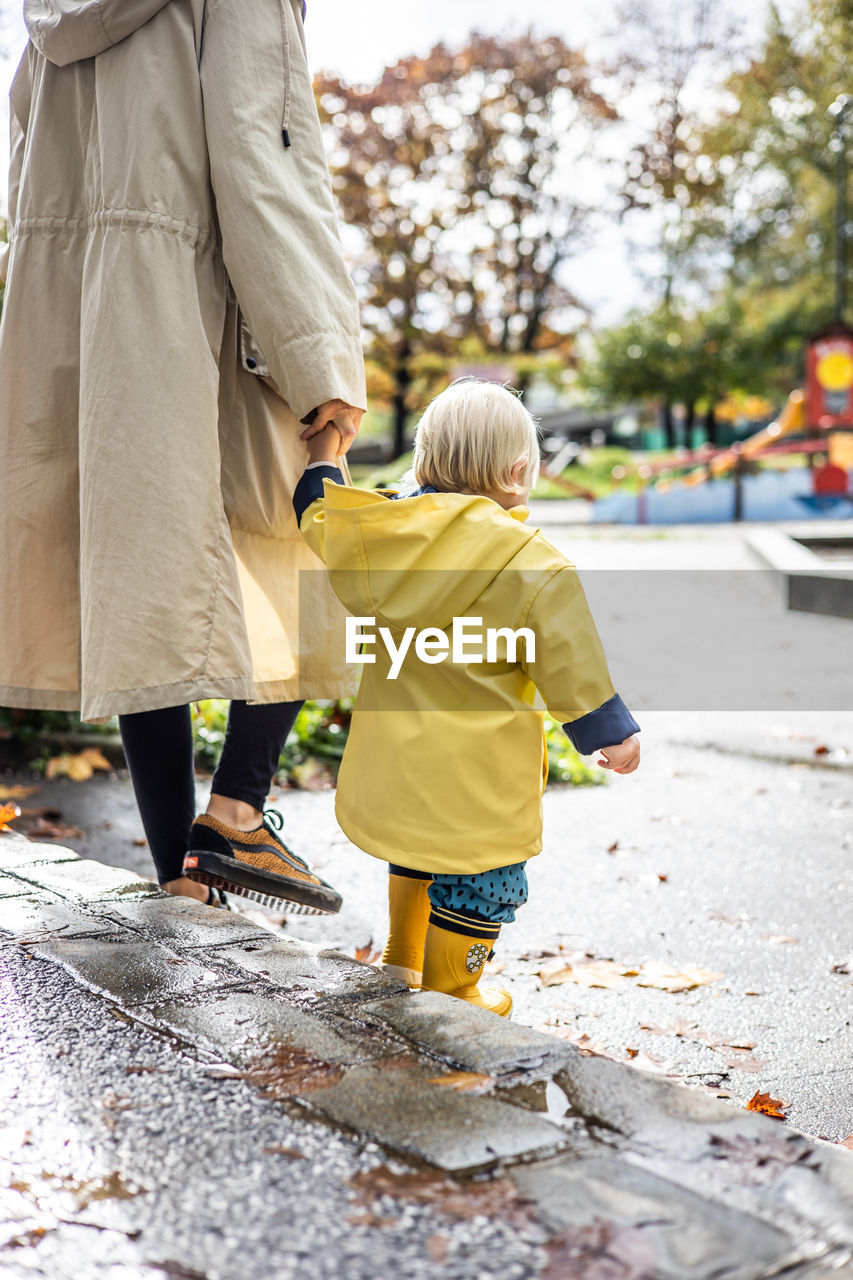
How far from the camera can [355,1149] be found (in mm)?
1498

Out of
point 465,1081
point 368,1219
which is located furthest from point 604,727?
point 368,1219

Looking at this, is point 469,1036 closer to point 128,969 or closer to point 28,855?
point 128,969

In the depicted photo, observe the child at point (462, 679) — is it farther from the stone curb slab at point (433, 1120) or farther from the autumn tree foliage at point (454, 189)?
the autumn tree foliage at point (454, 189)

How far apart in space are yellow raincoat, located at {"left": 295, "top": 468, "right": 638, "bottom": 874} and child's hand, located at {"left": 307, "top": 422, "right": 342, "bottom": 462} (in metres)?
0.22

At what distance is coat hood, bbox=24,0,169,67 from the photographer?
97.6 inches

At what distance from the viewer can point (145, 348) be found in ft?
8.07

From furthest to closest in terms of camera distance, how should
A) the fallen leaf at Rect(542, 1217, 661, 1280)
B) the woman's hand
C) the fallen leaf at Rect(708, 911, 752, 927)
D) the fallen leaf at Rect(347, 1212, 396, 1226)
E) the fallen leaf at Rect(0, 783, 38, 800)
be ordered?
1. the fallen leaf at Rect(0, 783, 38, 800)
2. the fallen leaf at Rect(708, 911, 752, 927)
3. the woman's hand
4. the fallen leaf at Rect(347, 1212, 396, 1226)
5. the fallen leaf at Rect(542, 1217, 661, 1280)

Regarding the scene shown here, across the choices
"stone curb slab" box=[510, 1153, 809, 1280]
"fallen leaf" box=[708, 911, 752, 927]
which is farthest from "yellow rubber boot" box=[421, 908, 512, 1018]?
"fallen leaf" box=[708, 911, 752, 927]

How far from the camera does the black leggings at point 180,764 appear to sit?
267 cm

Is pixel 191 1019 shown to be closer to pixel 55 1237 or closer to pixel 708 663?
pixel 55 1237

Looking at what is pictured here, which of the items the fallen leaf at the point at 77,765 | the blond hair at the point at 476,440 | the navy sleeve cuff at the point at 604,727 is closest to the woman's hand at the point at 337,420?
the blond hair at the point at 476,440

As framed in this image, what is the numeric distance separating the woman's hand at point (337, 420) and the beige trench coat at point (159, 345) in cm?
3

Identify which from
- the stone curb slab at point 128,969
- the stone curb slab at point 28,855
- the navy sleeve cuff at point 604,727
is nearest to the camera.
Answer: the stone curb slab at point 128,969

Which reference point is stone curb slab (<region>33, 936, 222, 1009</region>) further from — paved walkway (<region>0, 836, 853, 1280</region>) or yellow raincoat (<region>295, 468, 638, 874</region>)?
yellow raincoat (<region>295, 468, 638, 874</region>)
